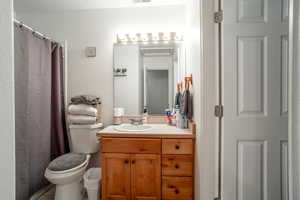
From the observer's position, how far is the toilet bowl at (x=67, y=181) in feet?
5.16

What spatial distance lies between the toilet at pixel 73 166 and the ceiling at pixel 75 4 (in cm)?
161

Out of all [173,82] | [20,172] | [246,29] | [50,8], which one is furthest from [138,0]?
[20,172]

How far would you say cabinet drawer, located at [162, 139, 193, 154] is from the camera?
155cm

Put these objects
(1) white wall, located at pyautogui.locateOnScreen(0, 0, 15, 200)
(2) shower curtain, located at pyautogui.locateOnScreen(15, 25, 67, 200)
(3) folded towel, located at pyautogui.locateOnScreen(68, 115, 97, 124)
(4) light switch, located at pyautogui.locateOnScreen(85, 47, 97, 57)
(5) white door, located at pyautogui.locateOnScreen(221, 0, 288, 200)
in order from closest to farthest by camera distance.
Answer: (1) white wall, located at pyautogui.locateOnScreen(0, 0, 15, 200), (5) white door, located at pyautogui.locateOnScreen(221, 0, 288, 200), (2) shower curtain, located at pyautogui.locateOnScreen(15, 25, 67, 200), (3) folded towel, located at pyautogui.locateOnScreen(68, 115, 97, 124), (4) light switch, located at pyautogui.locateOnScreen(85, 47, 97, 57)

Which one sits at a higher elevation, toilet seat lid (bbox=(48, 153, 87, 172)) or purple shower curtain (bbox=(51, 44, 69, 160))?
purple shower curtain (bbox=(51, 44, 69, 160))

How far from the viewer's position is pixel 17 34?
1.49 metres

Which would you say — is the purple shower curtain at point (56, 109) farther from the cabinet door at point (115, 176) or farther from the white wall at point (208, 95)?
the white wall at point (208, 95)

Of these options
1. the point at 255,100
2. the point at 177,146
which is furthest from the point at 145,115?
the point at 255,100

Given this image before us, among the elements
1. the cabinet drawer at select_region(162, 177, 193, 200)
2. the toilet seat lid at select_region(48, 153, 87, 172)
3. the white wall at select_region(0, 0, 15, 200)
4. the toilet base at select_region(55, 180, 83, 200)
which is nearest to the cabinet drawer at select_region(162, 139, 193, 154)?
the cabinet drawer at select_region(162, 177, 193, 200)

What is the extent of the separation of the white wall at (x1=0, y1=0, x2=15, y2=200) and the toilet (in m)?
1.13

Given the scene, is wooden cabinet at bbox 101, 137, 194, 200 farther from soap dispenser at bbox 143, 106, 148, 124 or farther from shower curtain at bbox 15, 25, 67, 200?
shower curtain at bbox 15, 25, 67, 200

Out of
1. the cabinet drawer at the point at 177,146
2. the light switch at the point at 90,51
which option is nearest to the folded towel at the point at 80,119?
the light switch at the point at 90,51

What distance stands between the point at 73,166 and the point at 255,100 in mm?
1774

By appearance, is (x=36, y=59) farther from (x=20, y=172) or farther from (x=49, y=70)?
(x=20, y=172)
